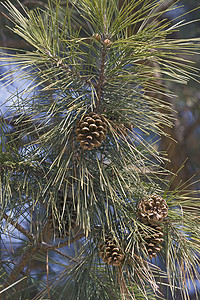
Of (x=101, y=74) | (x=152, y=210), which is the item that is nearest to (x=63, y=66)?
(x=101, y=74)

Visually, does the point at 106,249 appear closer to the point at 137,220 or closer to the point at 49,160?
the point at 137,220

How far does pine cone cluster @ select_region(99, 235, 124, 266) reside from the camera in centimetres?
47

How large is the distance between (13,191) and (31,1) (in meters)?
0.48

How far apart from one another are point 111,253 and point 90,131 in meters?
0.16

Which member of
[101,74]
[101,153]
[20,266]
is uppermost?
[101,74]

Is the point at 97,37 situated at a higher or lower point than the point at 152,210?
higher

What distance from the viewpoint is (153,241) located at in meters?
0.49

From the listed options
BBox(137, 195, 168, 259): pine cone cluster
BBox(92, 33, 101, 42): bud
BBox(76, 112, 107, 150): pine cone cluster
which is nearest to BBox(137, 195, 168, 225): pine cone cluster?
BBox(137, 195, 168, 259): pine cone cluster

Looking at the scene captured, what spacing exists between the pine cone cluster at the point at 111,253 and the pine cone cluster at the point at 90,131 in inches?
5.1

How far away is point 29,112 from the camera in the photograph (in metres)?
0.52

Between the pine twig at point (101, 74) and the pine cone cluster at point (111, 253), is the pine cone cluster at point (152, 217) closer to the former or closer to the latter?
the pine cone cluster at point (111, 253)

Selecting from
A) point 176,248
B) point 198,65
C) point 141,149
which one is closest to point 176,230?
point 176,248

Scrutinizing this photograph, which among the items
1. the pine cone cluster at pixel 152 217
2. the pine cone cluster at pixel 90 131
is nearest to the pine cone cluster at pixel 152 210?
the pine cone cluster at pixel 152 217

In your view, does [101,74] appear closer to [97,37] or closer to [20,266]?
[97,37]
